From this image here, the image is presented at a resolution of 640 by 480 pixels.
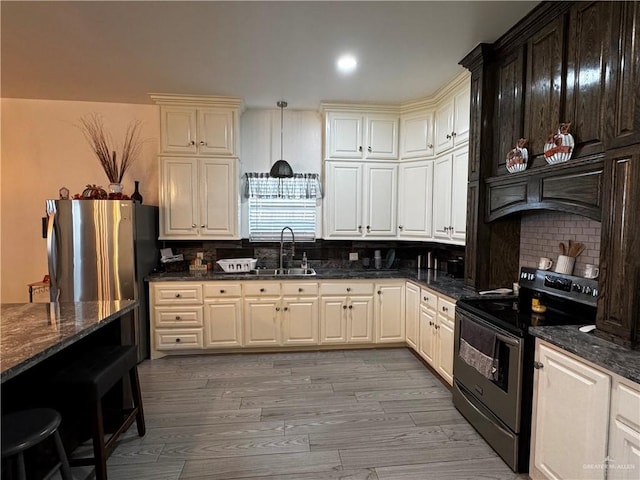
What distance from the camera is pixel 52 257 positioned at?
3193 millimetres

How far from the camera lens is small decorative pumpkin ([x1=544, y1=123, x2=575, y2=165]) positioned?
1.98 metres

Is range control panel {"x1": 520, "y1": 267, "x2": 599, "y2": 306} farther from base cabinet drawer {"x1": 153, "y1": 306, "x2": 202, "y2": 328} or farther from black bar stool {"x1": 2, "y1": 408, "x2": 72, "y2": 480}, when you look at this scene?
base cabinet drawer {"x1": 153, "y1": 306, "x2": 202, "y2": 328}

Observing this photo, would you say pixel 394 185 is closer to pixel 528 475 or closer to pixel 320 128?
pixel 320 128

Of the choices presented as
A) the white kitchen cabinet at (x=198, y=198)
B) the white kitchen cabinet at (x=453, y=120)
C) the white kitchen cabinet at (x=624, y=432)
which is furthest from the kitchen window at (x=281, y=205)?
the white kitchen cabinet at (x=624, y=432)

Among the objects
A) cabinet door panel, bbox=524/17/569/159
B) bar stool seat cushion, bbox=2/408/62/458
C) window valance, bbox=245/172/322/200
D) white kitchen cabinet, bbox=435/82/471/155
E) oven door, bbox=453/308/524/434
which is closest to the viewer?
bar stool seat cushion, bbox=2/408/62/458

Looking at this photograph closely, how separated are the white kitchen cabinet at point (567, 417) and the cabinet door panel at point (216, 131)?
11.0ft

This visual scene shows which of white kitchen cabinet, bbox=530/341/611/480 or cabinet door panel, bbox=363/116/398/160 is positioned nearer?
white kitchen cabinet, bbox=530/341/611/480

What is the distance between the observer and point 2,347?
1.45 meters

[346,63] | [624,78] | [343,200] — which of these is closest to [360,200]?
[343,200]

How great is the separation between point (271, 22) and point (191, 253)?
8.83 ft

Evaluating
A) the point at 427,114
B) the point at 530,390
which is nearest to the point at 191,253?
the point at 427,114

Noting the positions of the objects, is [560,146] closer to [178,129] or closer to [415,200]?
[415,200]

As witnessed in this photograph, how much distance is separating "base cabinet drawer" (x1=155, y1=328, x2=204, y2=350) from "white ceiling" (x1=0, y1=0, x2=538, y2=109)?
2.49 meters

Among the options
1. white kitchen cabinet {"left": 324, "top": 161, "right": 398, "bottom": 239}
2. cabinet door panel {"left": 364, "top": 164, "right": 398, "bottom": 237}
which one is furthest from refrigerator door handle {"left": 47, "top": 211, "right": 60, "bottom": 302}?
cabinet door panel {"left": 364, "top": 164, "right": 398, "bottom": 237}
